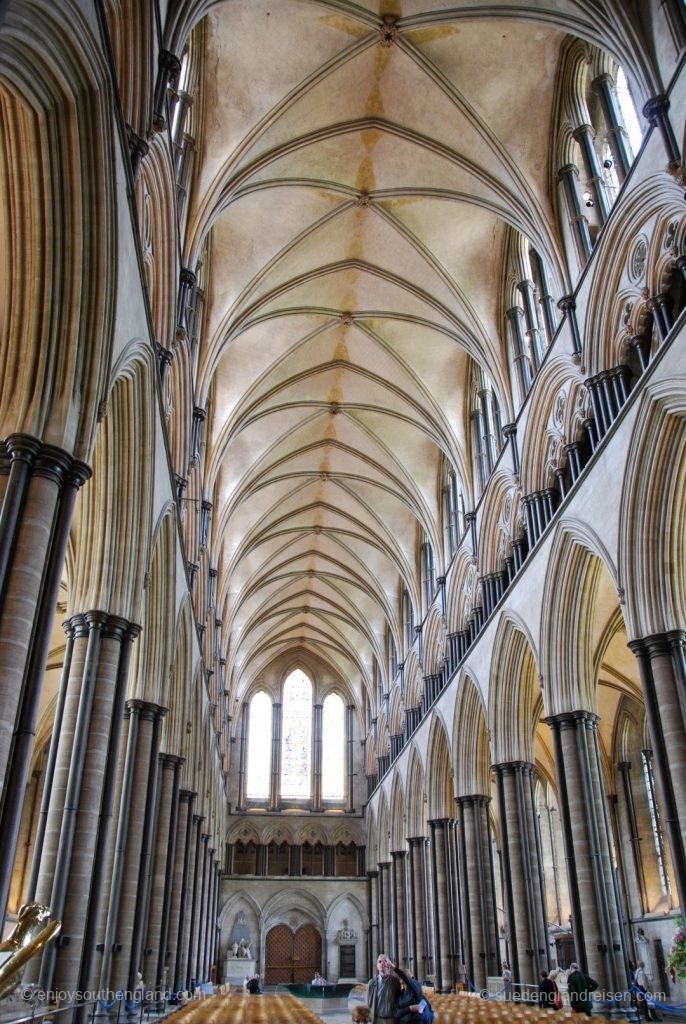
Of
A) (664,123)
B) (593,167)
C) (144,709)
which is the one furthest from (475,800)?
(664,123)

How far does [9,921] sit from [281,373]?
51.8 feet

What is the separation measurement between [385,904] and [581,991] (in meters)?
21.3

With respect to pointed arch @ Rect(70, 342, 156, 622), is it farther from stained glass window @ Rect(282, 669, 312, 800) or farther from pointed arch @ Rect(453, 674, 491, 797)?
stained glass window @ Rect(282, 669, 312, 800)

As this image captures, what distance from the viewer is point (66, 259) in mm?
7910

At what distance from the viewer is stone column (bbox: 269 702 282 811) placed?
36594mm

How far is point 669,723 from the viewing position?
10.5 metres

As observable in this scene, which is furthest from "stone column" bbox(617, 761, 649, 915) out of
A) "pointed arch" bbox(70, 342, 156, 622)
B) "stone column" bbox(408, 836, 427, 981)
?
"pointed arch" bbox(70, 342, 156, 622)

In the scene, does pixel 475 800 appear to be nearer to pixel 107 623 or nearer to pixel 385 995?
pixel 107 623

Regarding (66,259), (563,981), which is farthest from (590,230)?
(563,981)

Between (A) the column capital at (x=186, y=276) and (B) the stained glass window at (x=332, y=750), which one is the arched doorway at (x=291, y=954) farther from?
(A) the column capital at (x=186, y=276)

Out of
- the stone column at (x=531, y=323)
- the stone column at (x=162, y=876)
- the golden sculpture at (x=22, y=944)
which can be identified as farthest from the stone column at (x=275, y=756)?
the golden sculpture at (x=22, y=944)

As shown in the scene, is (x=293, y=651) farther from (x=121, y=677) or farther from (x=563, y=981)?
(x=121, y=677)

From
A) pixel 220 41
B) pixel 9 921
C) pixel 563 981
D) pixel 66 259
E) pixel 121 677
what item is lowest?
pixel 563 981

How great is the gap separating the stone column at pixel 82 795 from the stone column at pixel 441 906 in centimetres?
1488
